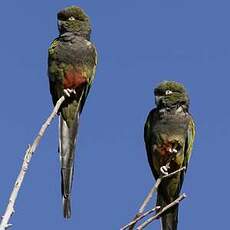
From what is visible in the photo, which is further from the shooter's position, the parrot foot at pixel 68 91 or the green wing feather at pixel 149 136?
the green wing feather at pixel 149 136

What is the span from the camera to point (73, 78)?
23.8ft

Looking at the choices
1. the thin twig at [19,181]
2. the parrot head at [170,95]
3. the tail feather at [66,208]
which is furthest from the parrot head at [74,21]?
the thin twig at [19,181]

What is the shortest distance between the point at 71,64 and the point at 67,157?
1.74m

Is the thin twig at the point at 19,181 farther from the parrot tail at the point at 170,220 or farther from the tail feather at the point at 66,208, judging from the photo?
the parrot tail at the point at 170,220

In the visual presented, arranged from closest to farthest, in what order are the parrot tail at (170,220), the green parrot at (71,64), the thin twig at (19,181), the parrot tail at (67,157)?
the thin twig at (19,181) < the parrot tail at (67,157) < the parrot tail at (170,220) < the green parrot at (71,64)

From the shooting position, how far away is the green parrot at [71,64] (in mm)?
7007

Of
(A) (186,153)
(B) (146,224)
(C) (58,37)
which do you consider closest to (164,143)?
(A) (186,153)

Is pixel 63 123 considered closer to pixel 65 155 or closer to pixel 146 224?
pixel 65 155

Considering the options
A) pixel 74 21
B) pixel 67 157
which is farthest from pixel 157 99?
pixel 67 157

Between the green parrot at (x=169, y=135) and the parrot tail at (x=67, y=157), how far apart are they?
1.02 metres

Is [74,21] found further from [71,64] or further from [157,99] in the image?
[157,99]

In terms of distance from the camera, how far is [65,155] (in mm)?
5977

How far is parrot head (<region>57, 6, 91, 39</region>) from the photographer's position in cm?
766

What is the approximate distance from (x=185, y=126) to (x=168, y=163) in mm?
752
